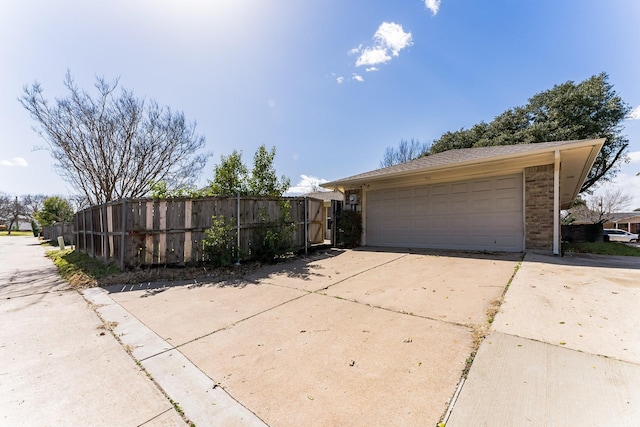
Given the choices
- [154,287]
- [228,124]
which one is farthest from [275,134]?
[154,287]

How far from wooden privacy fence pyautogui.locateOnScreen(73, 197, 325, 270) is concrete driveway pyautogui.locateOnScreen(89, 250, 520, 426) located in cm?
136

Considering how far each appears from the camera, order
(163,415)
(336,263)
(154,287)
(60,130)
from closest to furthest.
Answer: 1. (163,415)
2. (154,287)
3. (336,263)
4. (60,130)

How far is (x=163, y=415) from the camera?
167 cm

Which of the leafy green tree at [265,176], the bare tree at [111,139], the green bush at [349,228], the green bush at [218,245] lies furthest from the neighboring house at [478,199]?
the bare tree at [111,139]

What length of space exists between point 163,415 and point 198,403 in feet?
0.67

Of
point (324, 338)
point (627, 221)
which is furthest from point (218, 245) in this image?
point (627, 221)

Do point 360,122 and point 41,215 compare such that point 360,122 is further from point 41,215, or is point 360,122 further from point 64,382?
point 41,215

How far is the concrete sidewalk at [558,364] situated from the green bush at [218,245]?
522 cm

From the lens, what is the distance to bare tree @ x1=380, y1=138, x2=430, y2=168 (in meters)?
28.8

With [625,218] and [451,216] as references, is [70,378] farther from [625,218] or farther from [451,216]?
[625,218]

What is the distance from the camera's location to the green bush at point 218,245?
6008 mm

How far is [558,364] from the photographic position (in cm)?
197

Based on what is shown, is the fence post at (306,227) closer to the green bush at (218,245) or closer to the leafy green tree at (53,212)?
the green bush at (218,245)

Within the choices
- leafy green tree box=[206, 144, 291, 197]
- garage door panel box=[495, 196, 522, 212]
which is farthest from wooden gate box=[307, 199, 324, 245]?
garage door panel box=[495, 196, 522, 212]
